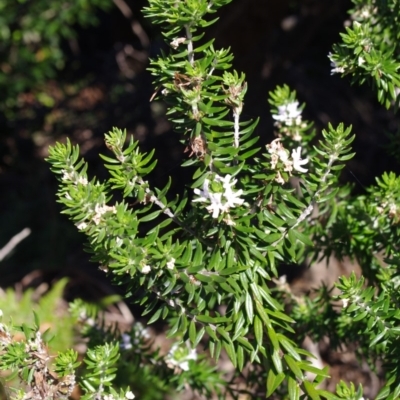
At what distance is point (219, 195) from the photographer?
2.84 ft

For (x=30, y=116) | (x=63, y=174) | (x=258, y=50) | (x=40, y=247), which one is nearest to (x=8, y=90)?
(x=30, y=116)

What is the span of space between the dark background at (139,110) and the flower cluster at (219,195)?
1563mm

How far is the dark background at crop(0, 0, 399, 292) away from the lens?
8.43ft

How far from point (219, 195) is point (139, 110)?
2.35 meters

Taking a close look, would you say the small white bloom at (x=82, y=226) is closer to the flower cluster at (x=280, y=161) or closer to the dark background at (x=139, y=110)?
the flower cluster at (x=280, y=161)

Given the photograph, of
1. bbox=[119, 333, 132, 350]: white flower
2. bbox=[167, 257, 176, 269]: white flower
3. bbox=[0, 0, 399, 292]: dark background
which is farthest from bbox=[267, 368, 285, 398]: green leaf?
bbox=[0, 0, 399, 292]: dark background

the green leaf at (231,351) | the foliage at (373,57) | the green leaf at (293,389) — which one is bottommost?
the green leaf at (293,389)

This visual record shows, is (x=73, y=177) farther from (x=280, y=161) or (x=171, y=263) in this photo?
(x=280, y=161)

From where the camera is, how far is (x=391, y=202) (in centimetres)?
105

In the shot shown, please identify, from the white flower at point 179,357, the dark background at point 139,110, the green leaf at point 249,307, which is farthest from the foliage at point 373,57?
the dark background at point 139,110

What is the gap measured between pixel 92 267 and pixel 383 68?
2516 millimetres

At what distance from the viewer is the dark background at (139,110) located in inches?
101

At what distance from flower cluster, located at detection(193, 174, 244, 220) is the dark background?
1.56m

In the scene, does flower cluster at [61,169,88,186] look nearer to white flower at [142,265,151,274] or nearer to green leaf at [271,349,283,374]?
white flower at [142,265,151,274]
